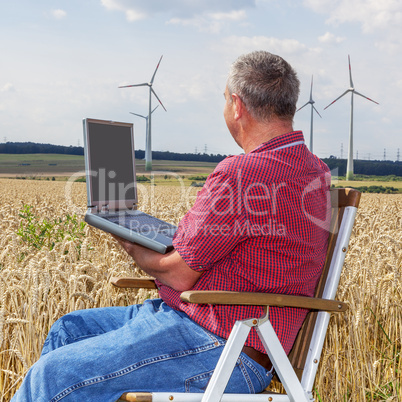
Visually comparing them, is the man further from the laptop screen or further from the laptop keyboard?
the laptop screen

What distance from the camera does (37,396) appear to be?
2.27 metres

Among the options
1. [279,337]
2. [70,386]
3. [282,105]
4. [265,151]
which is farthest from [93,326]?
[282,105]

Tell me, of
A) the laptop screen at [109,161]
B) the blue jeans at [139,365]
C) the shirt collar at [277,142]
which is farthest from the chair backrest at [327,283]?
the laptop screen at [109,161]

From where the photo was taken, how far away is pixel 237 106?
2617mm

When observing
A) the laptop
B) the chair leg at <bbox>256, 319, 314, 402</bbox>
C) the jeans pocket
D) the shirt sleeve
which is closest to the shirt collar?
the shirt sleeve

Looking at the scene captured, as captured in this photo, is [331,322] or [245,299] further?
[331,322]

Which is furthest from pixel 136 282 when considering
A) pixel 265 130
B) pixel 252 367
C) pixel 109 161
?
pixel 265 130

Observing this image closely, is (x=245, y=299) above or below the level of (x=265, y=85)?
below

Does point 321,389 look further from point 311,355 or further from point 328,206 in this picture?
point 328,206

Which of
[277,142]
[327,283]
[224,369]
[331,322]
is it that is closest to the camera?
[224,369]

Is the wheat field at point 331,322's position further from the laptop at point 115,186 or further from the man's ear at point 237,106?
the man's ear at point 237,106

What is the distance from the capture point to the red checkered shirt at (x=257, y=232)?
2.34 metres

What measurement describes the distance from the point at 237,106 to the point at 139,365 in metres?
1.31

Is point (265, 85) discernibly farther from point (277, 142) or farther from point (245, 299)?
point (245, 299)
